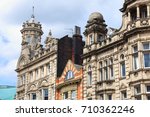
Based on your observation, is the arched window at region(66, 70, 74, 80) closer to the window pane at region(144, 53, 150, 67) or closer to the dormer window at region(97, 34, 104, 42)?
the dormer window at region(97, 34, 104, 42)

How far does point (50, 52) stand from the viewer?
39.2 meters

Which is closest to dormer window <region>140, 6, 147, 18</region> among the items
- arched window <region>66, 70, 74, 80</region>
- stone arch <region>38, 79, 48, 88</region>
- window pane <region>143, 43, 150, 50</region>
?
window pane <region>143, 43, 150, 50</region>

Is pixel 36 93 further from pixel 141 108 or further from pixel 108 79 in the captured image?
pixel 141 108

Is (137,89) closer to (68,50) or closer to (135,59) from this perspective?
(135,59)

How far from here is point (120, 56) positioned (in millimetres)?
28891

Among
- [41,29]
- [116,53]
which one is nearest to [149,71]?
[116,53]

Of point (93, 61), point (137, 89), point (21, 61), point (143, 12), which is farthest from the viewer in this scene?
point (21, 61)

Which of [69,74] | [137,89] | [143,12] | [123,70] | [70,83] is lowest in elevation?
[137,89]

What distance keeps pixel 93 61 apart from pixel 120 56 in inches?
162

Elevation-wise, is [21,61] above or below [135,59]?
above

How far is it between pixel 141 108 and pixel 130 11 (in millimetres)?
21707

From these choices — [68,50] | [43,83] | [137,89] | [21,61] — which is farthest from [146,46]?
[21,61]

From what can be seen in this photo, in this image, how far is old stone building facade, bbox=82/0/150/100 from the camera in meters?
26.0

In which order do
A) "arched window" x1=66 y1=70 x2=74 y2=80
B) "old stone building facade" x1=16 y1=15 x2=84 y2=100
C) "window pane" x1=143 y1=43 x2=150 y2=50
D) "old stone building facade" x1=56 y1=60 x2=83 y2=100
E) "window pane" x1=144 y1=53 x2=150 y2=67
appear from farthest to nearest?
"old stone building facade" x1=16 y1=15 x2=84 y2=100 → "arched window" x1=66 y1=70 x2=74 y2=80 → "old stone building facade" x1=56 y1=60 x2=83 y2=100 → "window pane" x1=143 y1=43 x2=150 y2=50 → "window pane" x1=144 y1=53 x2=150 y2=67
